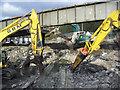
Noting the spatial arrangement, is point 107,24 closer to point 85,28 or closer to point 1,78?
point 1,78

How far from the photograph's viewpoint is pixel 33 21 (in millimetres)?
5520

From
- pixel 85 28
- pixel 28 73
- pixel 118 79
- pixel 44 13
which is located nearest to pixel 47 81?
pixel 28 73

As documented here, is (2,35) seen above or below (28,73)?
above

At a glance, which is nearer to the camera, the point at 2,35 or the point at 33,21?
the point at 33,21

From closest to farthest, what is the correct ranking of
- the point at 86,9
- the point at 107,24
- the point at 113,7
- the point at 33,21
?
1. the point at 107,24
2. the point at 33,21
3. the point at 113,7
4. the point at 86,9

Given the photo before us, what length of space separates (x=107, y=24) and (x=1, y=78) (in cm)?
668

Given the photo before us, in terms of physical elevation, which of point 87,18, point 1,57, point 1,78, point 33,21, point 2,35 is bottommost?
point 1,78

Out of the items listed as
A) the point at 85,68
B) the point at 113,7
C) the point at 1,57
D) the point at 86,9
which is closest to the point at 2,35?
the point at 1,57

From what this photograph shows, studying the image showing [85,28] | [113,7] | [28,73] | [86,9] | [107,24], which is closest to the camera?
[107,24]

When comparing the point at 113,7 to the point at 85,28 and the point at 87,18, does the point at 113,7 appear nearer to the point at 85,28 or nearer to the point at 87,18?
the point at 87,18

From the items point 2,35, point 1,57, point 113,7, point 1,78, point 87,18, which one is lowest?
point 1,78

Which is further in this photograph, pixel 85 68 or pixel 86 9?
pixel 86 9

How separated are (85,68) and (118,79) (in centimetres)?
237

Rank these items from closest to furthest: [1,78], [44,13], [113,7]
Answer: [1,78], [113,7], [44,13]
